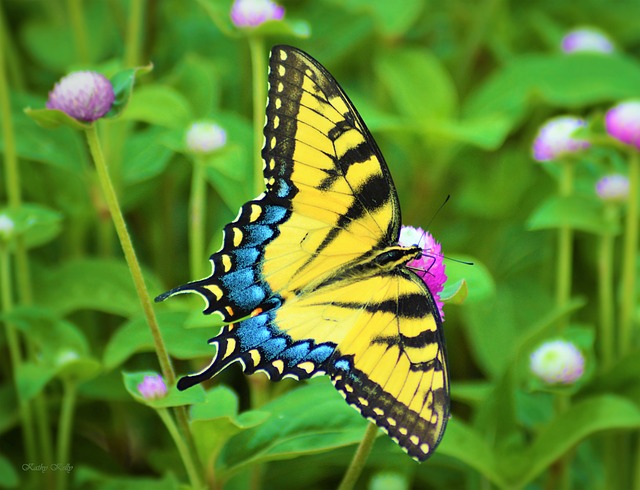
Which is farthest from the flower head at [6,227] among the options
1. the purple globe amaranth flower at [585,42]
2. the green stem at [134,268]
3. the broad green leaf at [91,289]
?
the purple globe amaranth flower at [585,42]

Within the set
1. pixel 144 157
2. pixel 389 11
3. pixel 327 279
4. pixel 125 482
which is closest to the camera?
pixel 327 279

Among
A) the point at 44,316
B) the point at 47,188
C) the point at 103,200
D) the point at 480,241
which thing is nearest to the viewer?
the point at 44,316

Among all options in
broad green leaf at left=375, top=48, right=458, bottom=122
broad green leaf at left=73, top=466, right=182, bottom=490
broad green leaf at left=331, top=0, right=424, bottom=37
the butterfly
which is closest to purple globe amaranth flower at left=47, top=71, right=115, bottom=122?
the butterfly

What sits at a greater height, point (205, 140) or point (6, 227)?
point (205, 140)

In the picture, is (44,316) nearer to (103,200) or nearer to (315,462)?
(103,200)

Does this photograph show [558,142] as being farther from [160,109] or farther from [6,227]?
[6,227]

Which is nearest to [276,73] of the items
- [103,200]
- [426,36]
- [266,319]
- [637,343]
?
[266,319]

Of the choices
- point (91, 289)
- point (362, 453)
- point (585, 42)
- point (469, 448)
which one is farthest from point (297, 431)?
point (585, 42)
